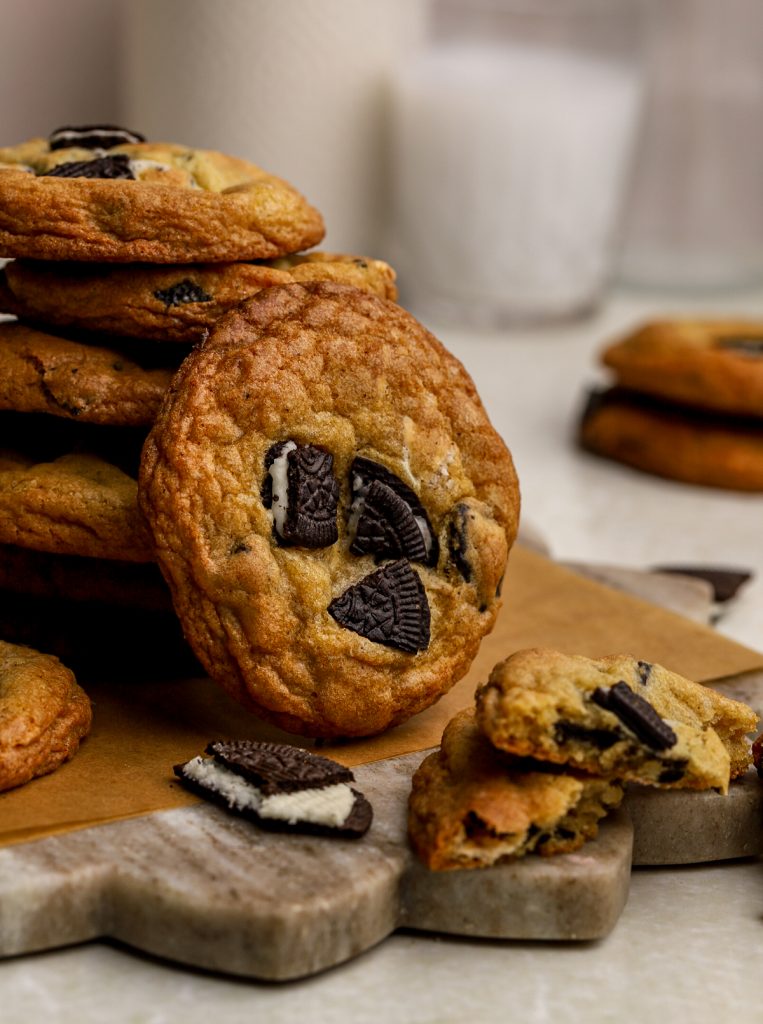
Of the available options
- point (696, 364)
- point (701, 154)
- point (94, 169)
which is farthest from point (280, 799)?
point (701, 154)

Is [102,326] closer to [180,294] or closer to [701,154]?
[180,294]

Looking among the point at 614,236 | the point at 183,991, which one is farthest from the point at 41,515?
the point at 614,236

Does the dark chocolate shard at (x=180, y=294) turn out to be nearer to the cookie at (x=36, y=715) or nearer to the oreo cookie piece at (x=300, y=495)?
the oreo cookie piece at (x=300, y=495)

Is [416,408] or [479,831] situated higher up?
[416,408]

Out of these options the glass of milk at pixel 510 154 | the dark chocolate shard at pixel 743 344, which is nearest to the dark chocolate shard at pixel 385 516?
the dark chocolate shard at pixel 743 344

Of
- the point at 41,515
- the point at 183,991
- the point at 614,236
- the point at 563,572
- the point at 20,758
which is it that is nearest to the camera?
the point at 183,991

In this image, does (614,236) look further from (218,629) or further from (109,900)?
(109,900)

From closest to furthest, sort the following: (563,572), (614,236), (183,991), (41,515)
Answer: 1. (183,991)
2. (41,515)
3. (563,572)
4. (614,236)
